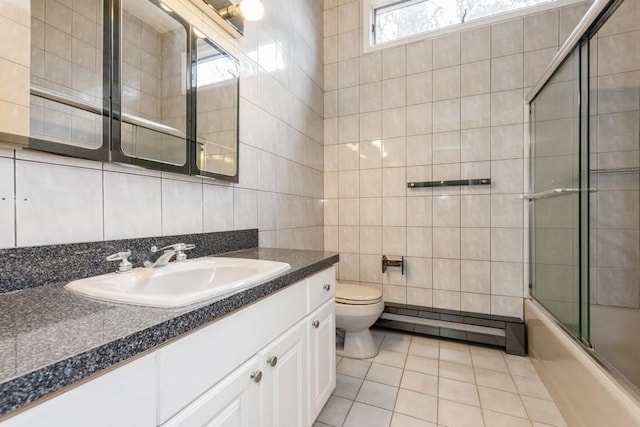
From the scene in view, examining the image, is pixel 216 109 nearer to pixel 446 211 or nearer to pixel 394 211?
pixel 394 211

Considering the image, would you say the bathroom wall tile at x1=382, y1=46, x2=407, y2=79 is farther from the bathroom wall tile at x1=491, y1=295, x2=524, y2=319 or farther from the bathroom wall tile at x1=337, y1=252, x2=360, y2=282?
the bathroom wall tile at x1=491, y1=295, x2=524, y2=319

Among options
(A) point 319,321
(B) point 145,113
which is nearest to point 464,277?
(A) point 319,321

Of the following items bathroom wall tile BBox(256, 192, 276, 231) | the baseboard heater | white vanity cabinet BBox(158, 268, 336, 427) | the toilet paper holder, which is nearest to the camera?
white vanity cabinet BBox(158, 268, 336, 427)

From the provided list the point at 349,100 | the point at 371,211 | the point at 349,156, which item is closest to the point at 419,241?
the point at 371,211

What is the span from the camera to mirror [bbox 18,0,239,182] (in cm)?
84

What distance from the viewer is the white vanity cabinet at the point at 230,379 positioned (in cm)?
45

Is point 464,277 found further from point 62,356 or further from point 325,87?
point 62,356

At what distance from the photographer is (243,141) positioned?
166 cm

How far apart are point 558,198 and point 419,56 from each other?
149 cm

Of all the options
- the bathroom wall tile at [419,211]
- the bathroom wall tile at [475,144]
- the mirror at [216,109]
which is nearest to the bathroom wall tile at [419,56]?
the bathroom wall tile at [475,144]

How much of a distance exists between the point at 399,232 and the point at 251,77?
5.27ft

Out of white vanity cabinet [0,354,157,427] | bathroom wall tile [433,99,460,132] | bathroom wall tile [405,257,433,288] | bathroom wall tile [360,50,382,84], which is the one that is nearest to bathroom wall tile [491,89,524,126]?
bathroom wall tile [433,99,460,132]

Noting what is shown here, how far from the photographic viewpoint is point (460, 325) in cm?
221

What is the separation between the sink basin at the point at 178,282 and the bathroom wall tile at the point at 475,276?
174 cm
